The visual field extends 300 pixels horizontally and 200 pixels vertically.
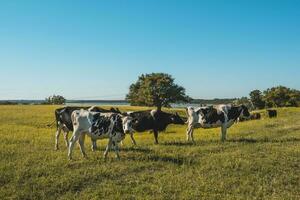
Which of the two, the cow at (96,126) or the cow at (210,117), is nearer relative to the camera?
the cow at (96,126)

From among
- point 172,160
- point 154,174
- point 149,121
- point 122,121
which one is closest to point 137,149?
point 122,121

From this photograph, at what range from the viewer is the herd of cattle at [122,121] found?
17.5m

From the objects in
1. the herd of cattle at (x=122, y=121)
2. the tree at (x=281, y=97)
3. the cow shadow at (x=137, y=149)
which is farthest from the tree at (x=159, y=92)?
the cow shadow at (x=137, y=149)

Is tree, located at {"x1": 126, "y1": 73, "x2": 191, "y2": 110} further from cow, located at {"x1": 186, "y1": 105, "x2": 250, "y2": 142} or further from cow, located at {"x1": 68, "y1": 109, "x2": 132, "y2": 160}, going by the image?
cow, located at {"x1": 68, "y1": 109, "x2": 132, "y2": 160}

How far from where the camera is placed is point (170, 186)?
1291cm

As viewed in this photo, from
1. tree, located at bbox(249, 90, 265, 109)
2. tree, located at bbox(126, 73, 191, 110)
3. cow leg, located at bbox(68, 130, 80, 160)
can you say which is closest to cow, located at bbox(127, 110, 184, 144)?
cow leg, located at bbox(68, 130, 80, 160)

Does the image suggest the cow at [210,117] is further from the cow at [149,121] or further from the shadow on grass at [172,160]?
the shadow on grass at [172,160]

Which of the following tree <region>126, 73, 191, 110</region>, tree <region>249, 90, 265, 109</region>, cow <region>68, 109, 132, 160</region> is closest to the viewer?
cow <region>68, 109, 132, 160</region>

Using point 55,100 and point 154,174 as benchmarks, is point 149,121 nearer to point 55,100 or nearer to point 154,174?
point 154,174

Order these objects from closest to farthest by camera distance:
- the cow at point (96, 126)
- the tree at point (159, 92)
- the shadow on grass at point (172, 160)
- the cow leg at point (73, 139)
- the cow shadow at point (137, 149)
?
the shadow on grass at point (172, 160), the cow leg at point (73, 139), the cow at point (96, 126), the cow shadow at point (137, 149), the tree at point (159, 92)

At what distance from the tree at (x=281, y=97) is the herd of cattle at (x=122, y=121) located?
309ft

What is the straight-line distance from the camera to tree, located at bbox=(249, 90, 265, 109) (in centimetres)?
12838

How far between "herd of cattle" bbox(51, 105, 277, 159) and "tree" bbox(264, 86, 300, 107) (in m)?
94.2

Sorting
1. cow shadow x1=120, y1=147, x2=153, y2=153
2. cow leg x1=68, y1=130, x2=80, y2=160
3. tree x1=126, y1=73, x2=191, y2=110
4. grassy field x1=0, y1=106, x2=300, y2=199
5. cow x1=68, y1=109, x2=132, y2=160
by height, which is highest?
tree x1=126, y1=73, x2=191, y2=110
